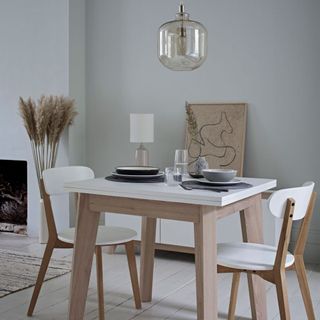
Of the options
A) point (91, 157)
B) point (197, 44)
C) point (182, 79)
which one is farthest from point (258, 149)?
point (197, 44)

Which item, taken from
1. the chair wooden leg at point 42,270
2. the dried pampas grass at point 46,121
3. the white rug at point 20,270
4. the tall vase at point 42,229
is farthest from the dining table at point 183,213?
the tall vase at point 42,229

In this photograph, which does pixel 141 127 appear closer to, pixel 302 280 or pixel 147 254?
pixel 147 254

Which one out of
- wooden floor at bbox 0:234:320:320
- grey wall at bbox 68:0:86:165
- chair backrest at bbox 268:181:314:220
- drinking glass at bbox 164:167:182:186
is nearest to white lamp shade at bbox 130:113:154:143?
grey wall at bbox 68:0:86:165

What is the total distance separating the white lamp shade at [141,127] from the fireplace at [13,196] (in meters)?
1.51

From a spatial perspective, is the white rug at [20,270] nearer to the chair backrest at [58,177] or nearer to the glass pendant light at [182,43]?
the chair backrest at [58,177]

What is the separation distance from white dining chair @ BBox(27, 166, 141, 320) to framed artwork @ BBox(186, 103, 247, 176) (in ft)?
4.68

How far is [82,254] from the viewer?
2.79 meters

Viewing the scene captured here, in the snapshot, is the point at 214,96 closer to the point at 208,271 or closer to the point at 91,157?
the point at 91,157

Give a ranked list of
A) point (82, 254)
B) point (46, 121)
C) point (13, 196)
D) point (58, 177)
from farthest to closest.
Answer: point (13, 196), point (46, 121), point (58, 177), point (82, 254)

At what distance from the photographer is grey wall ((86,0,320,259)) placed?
4.27 metres

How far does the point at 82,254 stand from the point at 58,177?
24.7 inches

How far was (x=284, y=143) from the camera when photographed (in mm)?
4363

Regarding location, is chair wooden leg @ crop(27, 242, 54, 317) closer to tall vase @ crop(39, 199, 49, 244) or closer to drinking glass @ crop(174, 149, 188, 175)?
drinking glass @ crop(174, 149, 188, 175)

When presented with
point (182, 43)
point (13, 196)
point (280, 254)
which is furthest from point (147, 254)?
point (13, 196)
